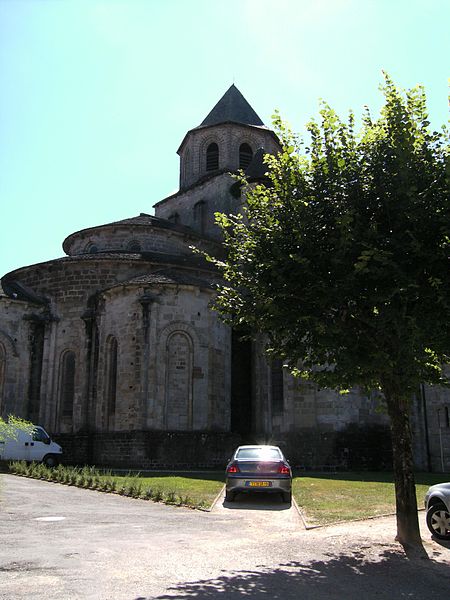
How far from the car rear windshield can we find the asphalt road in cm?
238

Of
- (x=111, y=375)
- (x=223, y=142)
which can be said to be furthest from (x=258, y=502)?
(x=223, y=142)

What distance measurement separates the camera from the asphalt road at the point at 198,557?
6168mm

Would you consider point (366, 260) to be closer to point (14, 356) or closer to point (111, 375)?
point (111, 375)

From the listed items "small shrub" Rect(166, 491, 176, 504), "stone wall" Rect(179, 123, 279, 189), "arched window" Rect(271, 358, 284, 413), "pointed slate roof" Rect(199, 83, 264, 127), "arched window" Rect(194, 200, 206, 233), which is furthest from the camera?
"pointed slate roof" Rect(199, 83, 264, 127)

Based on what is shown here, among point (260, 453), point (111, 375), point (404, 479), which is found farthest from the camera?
point (111, 375)

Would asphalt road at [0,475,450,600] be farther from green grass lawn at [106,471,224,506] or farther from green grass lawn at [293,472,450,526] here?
green grass lawn at [106,471,224,506]

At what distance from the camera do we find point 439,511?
9.52 metres

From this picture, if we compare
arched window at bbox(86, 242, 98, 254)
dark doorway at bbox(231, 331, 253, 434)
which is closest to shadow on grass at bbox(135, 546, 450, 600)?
dark doorway at bbox(231, 331, 253, 434)

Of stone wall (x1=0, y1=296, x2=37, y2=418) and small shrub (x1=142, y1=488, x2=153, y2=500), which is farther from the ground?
stone wall (x1=0, y1=296, x2=37, y2=418)

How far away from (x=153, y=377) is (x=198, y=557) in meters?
15.9

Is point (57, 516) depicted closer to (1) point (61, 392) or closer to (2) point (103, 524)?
(2) point (103, 524)

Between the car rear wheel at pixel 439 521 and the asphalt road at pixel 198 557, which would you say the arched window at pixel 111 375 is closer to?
the asphalt road at pixel 198 557

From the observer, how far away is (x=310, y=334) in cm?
977

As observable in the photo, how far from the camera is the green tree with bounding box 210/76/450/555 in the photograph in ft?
28.5
